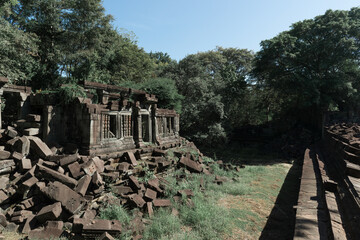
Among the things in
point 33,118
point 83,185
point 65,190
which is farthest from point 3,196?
point 33,118

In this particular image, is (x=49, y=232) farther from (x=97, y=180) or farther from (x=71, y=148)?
(x=71, y=148)

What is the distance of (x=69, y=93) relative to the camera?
6.59 meters

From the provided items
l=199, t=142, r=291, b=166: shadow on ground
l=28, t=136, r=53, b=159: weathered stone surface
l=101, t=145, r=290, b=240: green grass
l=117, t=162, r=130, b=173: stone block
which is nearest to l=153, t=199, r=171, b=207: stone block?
l=101, t=145, r=290, b=240: green grass

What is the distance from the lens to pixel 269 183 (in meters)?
9.43

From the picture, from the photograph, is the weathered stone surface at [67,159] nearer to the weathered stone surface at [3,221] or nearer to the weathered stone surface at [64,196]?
the weathered stone surface at [64,196]

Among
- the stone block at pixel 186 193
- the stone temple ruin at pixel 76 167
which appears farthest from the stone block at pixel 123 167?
the stone block at pixel 186 193

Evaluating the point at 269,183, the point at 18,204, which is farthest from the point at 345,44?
the point at 18,204

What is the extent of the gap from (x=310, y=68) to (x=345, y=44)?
9.33 feet

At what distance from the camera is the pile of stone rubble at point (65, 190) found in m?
4.23

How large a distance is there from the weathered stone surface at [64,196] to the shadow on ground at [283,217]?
14.4 feet

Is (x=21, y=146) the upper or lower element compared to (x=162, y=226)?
upper

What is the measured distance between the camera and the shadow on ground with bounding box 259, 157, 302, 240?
5.06 metres

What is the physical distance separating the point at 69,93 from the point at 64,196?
11.1 ft

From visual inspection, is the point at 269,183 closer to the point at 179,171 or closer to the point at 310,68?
the point at 179,171
